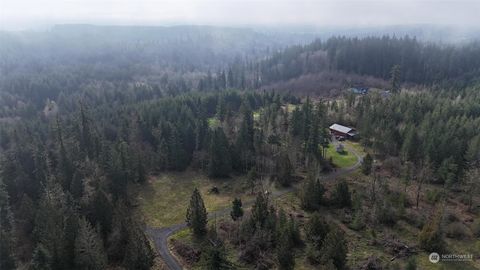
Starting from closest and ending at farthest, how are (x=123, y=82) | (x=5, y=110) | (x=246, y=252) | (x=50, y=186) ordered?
(x=246, y=252)
(x=50, y=186)
(x=5, y=110)
(x=123, y=82)

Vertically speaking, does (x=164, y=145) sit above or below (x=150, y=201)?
above

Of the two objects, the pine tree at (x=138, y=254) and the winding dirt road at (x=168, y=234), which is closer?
the pine tree at (x=138, y=254)

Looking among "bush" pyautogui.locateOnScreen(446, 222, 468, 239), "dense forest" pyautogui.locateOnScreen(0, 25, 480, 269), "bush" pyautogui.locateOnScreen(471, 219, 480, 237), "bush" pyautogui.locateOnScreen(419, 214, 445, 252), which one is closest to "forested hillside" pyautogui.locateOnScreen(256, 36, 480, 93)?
"dense forest" pyautogui.locateOnScreen(0, 25, 480, 269)

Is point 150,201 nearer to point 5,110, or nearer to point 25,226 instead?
point 25,226

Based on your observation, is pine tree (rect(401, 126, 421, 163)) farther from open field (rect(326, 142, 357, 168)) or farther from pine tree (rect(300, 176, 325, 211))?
pine tree (rect(300, 176, 325, 211))

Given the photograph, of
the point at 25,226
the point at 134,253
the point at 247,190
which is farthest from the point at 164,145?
the point at 134,253

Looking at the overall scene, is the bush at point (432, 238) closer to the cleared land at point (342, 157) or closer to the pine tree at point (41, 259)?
the cleared land at point (342, 157)

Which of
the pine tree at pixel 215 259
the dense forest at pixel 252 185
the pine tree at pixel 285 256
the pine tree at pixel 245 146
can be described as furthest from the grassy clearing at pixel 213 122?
the pine tree at pixel 215 259
